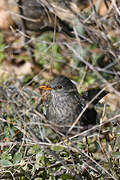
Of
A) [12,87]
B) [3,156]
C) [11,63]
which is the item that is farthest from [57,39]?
[3,156]

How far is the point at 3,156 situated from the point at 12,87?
1429 mm

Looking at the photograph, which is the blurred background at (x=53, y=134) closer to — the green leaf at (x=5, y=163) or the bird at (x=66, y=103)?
the green leaf at (x=5, y=163)

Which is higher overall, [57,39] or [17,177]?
[57,39]

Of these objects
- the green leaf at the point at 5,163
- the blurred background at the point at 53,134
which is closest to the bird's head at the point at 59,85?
the blurred background at the point at 53,134

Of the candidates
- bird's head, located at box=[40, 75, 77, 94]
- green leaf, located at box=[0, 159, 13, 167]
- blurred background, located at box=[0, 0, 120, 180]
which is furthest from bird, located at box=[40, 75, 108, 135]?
green leaf, located at box=[0, 159, 13, 167]

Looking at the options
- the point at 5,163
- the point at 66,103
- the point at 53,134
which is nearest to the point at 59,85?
the point at 66,103

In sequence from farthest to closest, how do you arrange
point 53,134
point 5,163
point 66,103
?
1. point 66,103
2. point 53,134
3. point 5,163

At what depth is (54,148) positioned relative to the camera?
→ 3.65m

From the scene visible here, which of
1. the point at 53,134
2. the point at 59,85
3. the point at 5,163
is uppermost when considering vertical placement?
the point at 59,85

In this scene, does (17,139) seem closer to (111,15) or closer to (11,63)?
(111,15)

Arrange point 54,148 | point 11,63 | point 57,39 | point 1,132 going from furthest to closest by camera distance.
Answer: point 11,63 → point 57,39 → point 1,132 → point 54,148

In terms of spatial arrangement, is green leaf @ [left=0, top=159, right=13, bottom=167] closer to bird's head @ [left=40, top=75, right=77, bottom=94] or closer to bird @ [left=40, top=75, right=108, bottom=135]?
bird @ [left=40, top=75, right=108, bottom=135]

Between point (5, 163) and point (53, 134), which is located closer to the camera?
point (5, 163)

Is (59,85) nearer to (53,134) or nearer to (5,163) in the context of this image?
(53,134)
